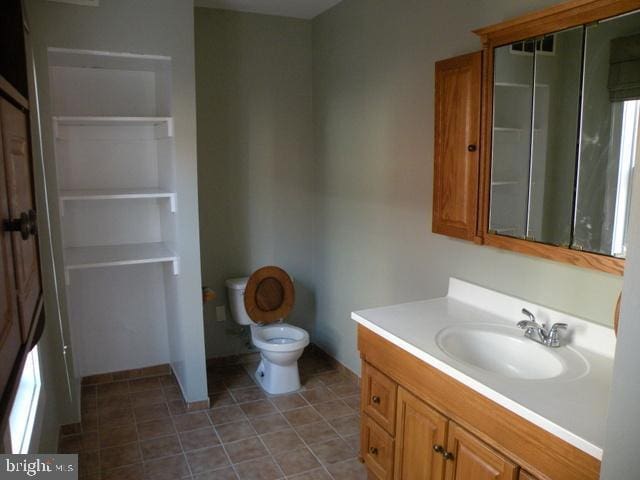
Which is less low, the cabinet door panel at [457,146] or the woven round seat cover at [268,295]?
the cabinet door panel at [457,146]

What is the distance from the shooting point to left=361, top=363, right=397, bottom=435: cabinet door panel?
2.12 meters

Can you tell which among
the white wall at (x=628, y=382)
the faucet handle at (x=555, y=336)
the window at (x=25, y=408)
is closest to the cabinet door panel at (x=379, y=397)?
the faucet handle at (x=555, y=336)

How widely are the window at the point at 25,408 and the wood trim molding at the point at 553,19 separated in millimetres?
2048

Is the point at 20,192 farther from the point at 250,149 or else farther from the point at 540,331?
the point at 250,149

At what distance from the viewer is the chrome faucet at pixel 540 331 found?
189 cm

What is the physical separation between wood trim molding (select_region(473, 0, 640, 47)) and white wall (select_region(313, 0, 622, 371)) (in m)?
0.10

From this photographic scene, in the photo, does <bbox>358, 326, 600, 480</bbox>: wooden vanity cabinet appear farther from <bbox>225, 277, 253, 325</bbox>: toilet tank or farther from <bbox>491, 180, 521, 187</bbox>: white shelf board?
<bbox>225, 277, 253, 325</bbox>: toilet tank

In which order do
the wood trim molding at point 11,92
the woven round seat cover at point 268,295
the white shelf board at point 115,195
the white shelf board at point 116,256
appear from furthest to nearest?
1. the woven round seat cover at point 268,295
2. the white shelf board at point 116,256
3. the white shelf board at point 115,195
4. the wood trim molding at point 11,92

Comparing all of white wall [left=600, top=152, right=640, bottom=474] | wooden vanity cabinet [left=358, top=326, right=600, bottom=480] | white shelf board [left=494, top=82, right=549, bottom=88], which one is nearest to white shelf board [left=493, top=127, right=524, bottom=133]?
white shelf board [left=494, top=82, right=549, bottom=88]

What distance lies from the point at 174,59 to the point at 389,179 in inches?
54.7

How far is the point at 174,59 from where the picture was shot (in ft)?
9.48

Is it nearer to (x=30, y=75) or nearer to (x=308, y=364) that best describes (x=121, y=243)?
(x=30, y=75)

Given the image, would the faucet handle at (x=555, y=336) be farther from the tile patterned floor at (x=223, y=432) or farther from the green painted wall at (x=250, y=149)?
the green painted wall at (x=250, y=149)

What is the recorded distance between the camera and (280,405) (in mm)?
3281
